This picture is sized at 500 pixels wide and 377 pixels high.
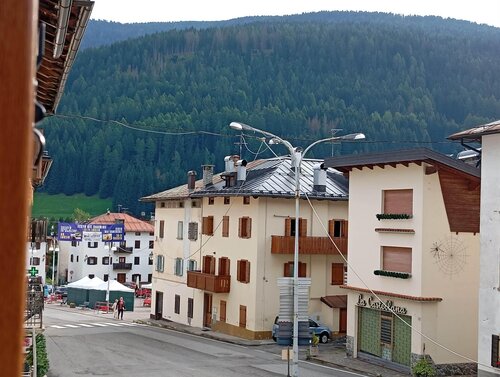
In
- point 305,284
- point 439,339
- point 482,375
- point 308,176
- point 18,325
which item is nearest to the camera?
point 18,325

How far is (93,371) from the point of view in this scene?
32.8m

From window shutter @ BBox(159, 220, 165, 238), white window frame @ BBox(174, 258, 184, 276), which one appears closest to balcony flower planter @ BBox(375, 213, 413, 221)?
white window frame @ BBox(174, 258, 184, 276)

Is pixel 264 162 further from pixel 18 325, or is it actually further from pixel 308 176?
pixel 18 325

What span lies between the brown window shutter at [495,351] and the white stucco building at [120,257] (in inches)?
3361

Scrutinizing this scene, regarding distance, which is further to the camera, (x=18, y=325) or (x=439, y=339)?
(x=439, y=339)

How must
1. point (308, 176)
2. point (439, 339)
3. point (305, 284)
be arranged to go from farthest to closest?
point (308, 176) → point (439, 339) → point (305, 284)

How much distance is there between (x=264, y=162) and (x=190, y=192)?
21.5ft

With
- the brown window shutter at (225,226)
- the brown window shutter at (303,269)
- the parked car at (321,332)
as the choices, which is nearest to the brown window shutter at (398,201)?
the parked car at (321,332)

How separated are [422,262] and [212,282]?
19185 millimetres

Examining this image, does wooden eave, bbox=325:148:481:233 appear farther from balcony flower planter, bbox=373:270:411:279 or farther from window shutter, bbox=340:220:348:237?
window shutter, bbox=340:220:348:237

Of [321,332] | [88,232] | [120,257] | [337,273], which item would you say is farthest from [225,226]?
[120,257]

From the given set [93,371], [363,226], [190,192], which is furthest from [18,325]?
[190,192]

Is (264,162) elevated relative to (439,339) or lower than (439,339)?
elevated

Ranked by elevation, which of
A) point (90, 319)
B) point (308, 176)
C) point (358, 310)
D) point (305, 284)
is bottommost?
point (90, 319)
